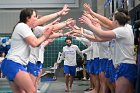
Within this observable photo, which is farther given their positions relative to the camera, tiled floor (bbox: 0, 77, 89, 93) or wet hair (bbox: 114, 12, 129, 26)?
tiled floor (bbox: 0, 77, 89, 93)

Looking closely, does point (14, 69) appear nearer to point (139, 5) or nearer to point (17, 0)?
point (139, 5)

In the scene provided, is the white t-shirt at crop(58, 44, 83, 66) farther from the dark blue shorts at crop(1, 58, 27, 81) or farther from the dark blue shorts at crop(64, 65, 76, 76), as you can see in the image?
the dark blue shorts at crop(1, 58, 27, 81)

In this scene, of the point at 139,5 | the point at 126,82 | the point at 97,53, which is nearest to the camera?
the point at 126,82

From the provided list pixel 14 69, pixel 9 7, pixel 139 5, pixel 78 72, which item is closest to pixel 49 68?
pixel 78 72

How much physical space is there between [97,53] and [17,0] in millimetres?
9964

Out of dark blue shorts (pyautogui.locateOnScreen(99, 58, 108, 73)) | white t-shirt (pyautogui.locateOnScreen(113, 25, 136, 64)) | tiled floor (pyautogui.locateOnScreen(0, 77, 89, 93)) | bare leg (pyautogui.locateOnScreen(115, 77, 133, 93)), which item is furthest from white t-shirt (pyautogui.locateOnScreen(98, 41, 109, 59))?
tiled floor (pyautogui.locateOnScreen(0, 77, 89, 93))

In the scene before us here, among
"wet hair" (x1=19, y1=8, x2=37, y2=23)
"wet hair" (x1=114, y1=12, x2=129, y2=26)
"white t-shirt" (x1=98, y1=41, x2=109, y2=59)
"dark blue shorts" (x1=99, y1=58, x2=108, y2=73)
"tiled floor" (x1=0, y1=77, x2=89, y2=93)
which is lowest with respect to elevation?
"tiled floor" (x1=0, y1=77, x2=89, y2=93)

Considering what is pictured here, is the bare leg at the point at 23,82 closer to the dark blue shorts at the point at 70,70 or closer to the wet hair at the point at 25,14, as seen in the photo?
the wet hair at the point at 25,14

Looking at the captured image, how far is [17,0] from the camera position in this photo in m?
17.7

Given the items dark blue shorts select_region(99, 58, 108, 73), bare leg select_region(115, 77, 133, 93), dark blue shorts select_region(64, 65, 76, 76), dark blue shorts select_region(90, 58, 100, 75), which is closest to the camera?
bare leg select_region(115, 77, 133, 93)

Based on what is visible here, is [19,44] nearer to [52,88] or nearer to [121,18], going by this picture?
[121,18]

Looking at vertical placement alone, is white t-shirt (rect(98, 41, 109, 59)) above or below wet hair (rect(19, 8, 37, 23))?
below

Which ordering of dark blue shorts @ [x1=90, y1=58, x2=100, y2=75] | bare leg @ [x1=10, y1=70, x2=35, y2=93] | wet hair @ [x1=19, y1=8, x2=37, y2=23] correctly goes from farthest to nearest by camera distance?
dark blue shorts @ [x1=90, y1=58, x2=100, y2=75] < wet hair @ [x1=19, y1=8, x2=37, y2=23] < bare leg @ [x1=10, y1=70, x2=35, y2=93]

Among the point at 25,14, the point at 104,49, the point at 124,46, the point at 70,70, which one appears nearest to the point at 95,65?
the point at 104,49
